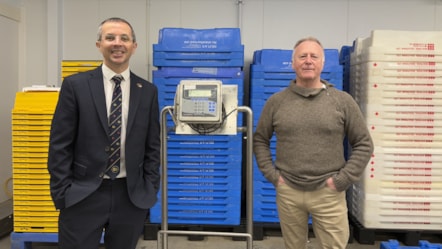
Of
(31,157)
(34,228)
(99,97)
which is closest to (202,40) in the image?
(99,97)

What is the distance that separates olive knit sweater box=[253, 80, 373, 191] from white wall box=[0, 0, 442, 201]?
2233mm

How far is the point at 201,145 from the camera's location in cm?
316

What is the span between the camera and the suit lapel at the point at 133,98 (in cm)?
171

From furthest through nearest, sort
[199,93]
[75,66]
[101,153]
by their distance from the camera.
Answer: [75,66] → [199,93] → [101,153]

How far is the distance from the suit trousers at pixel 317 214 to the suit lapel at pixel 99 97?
3.15 ft

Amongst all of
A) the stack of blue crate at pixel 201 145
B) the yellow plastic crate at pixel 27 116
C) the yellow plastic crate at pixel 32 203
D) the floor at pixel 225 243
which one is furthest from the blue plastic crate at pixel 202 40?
the floor at pixel 225 243

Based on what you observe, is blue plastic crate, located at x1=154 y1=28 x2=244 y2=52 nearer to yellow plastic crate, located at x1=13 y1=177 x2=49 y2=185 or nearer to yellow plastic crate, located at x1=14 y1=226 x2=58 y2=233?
yellow plastic crate, located at x1=13 y1=177 x2=49 y2=185

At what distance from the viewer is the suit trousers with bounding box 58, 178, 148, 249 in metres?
1.68

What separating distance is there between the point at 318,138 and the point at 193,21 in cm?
265

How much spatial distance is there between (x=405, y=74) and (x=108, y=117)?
7.90ft

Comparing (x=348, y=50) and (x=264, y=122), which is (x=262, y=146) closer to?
(x=264, y=122)

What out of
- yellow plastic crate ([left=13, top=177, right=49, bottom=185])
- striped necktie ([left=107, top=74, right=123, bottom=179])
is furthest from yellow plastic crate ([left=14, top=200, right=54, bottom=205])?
striped necktie ([left=107, top=74, right=123, bottom=179])

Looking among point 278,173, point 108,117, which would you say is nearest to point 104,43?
point 108,117

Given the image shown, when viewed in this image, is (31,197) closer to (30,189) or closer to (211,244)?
(30,189)
